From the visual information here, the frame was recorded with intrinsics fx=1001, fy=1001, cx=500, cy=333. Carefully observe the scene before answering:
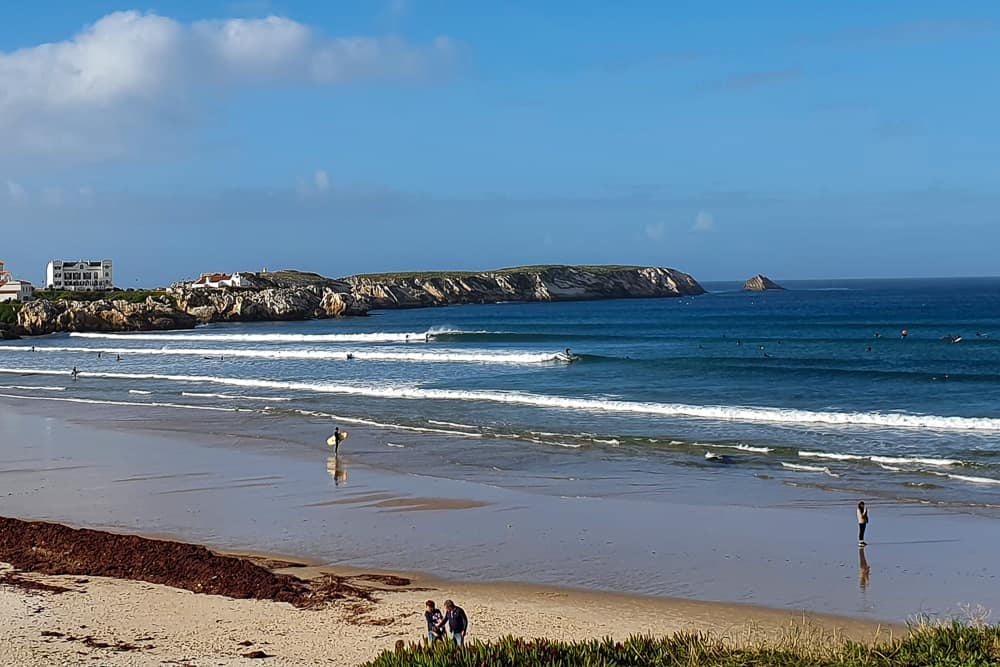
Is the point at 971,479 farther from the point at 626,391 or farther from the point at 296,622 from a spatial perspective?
the point at 626,391

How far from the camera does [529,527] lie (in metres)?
15.3

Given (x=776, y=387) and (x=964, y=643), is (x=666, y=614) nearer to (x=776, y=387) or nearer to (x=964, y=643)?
(x=964, y=643)

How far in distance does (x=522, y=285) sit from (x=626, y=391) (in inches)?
3875

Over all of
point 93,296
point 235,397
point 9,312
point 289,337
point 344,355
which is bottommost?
point 235,397

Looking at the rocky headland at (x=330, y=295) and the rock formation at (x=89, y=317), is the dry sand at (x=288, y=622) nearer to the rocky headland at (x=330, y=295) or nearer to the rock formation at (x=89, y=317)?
the rocky headland at (x=330, y=295)

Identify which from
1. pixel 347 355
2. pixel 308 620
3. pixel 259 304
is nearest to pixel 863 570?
pixel 308 620

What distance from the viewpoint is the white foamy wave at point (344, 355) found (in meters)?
46.4

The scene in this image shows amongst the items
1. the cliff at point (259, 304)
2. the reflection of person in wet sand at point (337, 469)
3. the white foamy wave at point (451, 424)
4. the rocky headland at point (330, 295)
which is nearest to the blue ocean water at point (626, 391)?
the white foamy wave at point (451, 424)

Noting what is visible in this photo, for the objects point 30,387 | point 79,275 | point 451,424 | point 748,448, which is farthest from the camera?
point 79,275

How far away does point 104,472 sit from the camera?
20.0 m

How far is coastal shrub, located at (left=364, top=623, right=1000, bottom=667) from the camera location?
8344 mm

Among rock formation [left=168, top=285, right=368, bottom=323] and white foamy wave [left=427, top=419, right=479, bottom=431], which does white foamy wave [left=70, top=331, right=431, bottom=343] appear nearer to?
rock formation [left=168, top=285, right=368, bottom=323]

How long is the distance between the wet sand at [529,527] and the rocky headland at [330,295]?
57.5m

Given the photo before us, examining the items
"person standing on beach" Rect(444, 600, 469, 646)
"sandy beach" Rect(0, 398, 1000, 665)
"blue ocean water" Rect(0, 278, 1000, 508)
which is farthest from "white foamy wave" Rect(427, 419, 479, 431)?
"person standing on beach" Rect(444, 600, 469, 646)
